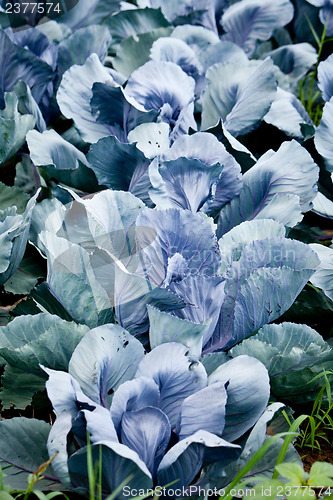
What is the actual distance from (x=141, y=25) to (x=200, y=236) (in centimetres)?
107

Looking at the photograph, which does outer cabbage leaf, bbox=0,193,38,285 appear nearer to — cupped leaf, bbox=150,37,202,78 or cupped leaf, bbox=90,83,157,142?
cupped leaf, bbox=90,83,157,142

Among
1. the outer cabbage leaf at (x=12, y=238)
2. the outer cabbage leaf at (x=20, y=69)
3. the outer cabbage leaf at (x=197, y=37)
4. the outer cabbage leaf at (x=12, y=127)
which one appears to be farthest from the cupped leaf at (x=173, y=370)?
the outer cabbage leaf at (x=197, y=37)

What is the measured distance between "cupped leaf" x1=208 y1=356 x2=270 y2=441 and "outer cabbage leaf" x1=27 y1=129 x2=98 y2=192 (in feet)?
2.06

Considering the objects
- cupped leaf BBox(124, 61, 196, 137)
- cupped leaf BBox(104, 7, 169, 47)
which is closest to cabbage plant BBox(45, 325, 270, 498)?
cupped leaf BBox(124, 61, 196, 137)

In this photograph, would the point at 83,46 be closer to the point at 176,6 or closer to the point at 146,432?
the point at 176,6

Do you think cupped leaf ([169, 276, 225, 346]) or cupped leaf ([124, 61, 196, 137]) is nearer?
cupped leaf ([169, 276, 225, 346])

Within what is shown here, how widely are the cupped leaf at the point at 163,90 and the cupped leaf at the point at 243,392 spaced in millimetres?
667

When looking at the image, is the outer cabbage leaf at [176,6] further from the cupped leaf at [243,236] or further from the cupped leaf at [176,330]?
the cupped leaf at [176,330]

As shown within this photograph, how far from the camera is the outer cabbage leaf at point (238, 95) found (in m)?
1.43

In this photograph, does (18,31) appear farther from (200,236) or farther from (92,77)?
(200,236)

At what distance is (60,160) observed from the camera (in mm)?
1382

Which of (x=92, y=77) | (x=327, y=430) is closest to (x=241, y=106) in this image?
(x=92, y=77)

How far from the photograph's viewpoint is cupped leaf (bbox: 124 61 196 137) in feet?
4.62

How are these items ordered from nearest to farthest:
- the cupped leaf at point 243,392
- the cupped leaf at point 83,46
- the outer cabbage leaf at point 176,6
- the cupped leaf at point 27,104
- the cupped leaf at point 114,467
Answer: the cupped leaf at point 114,467, the cupped leaf at point 243,392, the cupped leaf at point 27,104, the cupped leaf at point 83,46, the outer cabbage leaf at point 176,6
